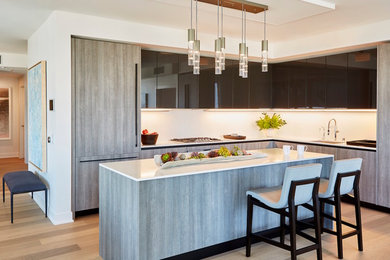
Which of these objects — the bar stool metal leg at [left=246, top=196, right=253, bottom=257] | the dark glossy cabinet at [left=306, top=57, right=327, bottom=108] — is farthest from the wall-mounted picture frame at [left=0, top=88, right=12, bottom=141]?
the bar stool metal leg at [left=246, top=196, right=253, bottom=257]

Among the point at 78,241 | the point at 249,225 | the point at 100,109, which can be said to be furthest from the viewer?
the point at 100,109

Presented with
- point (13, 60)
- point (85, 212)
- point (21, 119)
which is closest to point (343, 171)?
point (85, 212)

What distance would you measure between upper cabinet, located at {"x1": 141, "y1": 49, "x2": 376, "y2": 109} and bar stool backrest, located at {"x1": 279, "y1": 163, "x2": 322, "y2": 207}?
2700mm

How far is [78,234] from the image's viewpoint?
161 inches

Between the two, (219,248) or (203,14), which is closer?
(219,248)

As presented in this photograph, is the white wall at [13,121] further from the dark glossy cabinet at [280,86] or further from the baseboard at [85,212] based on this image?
the dark glossy cabinet at [280,86]

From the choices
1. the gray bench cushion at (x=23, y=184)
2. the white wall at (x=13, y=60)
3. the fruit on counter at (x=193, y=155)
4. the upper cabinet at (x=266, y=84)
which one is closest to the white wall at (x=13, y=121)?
the white wall at (x=13, y=60)

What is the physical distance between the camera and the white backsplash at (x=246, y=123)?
589 cm

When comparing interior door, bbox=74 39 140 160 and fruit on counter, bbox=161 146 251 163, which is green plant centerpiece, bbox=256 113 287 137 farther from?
fruit on counter, bbox=161 146 251 163

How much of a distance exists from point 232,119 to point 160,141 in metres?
1.75

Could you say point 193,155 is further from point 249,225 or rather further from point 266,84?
point 266,84

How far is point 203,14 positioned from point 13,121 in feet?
28.2

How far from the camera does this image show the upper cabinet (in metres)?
5.40

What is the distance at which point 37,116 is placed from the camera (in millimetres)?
5293
